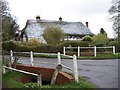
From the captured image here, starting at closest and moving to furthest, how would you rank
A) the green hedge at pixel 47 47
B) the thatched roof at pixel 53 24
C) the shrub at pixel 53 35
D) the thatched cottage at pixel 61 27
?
the green hedge at pixel 47 47 < the shrub at pixel 53 35 < the thatched roof at pixel 53 24 < the thatched cottage at pixel 61 27

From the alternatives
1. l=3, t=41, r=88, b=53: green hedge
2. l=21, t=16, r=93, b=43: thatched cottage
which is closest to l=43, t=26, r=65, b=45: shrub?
l=3, t=41, r=88, b=53: green hedge

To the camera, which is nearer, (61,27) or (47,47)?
(47,47)

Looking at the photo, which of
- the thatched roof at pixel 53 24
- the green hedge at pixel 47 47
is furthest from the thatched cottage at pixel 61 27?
the green hedge at pixel 47 47

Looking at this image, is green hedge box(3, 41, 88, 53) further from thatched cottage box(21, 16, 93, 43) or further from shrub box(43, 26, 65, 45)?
thatched cottage box(21, 16, 93, 43)

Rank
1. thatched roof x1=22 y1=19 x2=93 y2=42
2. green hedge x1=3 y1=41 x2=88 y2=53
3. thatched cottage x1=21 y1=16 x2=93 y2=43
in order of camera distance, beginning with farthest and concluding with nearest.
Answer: thatched cottage x1=21 y1=16 x2=93 y2=43 < thatched roof x1=22 y1=19 x2=93 y2=42 < green hedge x1=3 y1=41 x2=88 y2=53

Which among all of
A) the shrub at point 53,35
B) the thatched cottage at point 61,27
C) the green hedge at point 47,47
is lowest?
the green hedge at point 47,47

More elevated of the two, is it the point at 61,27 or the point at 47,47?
the point at 61,27

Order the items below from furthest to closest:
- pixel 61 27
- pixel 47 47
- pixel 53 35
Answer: pixel 61 27 → pixel 53 35 → pixel 47 47

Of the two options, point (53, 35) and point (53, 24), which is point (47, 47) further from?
point (53, 24)

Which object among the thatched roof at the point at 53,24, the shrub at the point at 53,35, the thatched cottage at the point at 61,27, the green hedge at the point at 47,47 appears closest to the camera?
the green hedge at the point at 47,47

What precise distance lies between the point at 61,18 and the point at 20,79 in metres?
58.9

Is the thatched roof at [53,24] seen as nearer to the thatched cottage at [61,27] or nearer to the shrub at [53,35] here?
the thatched cottage at [61,27]

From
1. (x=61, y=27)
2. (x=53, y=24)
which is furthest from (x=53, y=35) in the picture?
(x=61, y=27)

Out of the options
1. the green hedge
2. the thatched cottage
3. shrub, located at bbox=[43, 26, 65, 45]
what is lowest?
the green hedge
